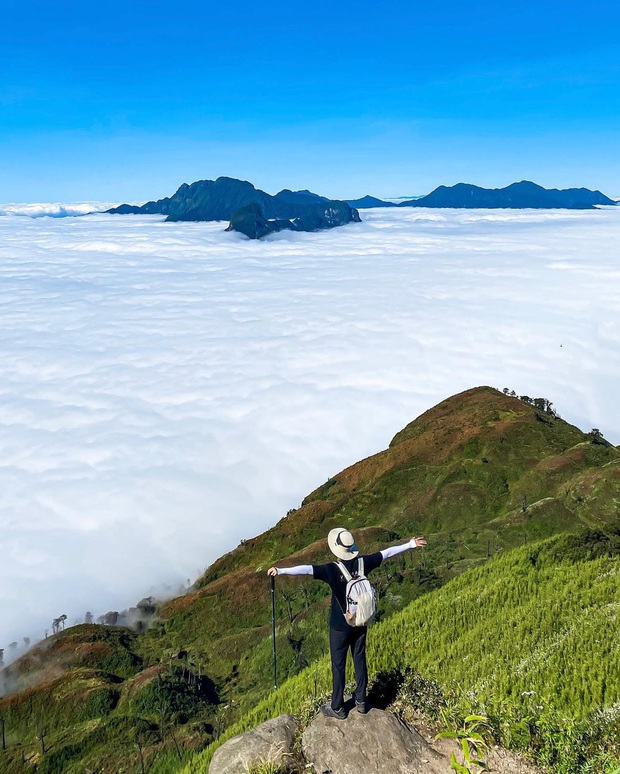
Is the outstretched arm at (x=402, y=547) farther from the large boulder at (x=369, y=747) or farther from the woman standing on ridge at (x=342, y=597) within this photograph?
the large boulder at (x=369, y=747)

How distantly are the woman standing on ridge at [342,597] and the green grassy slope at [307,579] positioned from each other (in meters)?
7.76

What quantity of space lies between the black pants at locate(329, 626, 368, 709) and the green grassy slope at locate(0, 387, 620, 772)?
774 centimetres

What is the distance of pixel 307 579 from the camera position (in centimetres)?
6116

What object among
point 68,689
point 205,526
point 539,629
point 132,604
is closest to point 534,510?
point 539,629

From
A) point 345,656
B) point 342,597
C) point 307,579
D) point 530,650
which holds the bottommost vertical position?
point 307,579

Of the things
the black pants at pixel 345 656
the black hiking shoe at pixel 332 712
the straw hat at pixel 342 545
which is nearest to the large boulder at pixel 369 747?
the black hiking shoe at pixel 332 712

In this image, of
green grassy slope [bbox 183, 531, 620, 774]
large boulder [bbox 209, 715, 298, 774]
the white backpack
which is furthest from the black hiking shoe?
the white backpack

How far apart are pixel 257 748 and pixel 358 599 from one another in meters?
3.32

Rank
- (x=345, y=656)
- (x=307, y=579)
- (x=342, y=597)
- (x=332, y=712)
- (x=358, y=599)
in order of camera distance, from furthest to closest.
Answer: (x=307, y=579) < (x=332, y=712) < (x=345, y=656) < (x=342, y=597) < (x=358, y=599)

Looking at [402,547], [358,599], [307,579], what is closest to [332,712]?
[358,599]

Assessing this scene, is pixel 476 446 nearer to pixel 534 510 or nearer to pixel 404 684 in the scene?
pixel 534 510

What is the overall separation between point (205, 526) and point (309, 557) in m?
129

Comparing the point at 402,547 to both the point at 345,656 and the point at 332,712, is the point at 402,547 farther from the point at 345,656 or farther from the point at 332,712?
the point at 332,712

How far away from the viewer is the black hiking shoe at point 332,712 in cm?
839
